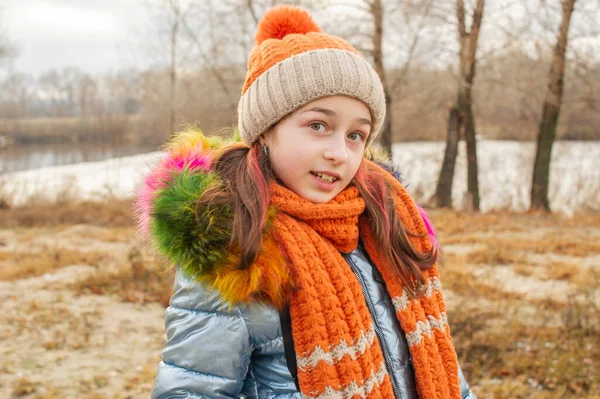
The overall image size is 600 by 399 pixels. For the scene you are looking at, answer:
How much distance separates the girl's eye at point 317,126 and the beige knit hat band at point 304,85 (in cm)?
7

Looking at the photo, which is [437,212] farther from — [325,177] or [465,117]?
[325,177]

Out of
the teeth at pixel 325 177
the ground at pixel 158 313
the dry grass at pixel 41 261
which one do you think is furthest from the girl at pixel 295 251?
the dry grass at pixel 41 261

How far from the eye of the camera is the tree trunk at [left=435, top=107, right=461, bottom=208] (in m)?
13.1

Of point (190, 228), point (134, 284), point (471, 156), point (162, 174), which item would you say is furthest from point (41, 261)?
point (471, 156)

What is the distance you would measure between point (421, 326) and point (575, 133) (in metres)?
20.2

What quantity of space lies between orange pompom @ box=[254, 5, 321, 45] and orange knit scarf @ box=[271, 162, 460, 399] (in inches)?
21.1

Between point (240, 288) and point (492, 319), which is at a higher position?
point (240, 288)

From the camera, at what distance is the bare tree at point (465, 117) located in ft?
37.0

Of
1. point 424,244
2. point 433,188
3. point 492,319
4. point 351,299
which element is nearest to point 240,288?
point 351,299

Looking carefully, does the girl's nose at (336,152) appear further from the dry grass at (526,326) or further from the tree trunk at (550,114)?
the tree trunk at (550,114)

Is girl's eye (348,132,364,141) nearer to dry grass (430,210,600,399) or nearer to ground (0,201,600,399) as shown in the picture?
ground (0,201,600,399)

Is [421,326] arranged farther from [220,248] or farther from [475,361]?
[475,361]

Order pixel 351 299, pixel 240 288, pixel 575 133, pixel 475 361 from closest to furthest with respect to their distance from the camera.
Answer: pixel 240 288, pixel 351 299, pixel 475 361, pixel 575 133

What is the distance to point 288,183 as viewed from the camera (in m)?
1.54
